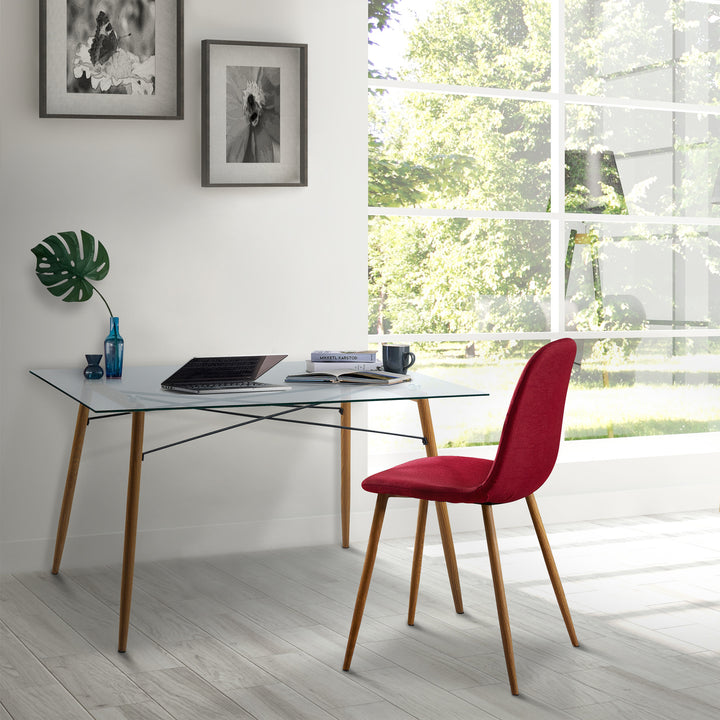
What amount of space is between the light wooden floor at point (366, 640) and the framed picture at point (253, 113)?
143 cm

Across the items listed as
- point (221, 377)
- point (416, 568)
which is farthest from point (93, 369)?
point (416, 568)

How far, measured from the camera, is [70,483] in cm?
374

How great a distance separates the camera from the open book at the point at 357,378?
3168 millimetres

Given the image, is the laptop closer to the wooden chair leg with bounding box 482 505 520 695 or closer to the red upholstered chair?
the red upholstered chair

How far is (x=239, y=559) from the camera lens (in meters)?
3.96

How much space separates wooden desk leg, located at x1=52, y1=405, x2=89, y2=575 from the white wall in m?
0.10

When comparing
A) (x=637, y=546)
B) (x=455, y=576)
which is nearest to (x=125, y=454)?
(x=455, y=576)

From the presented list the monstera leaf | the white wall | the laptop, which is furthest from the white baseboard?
the laptop

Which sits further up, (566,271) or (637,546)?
(566,271)

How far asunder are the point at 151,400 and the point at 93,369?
0.79m

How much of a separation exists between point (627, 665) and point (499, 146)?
238 cm

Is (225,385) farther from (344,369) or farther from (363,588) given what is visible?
(363,588)

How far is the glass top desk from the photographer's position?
2773 mm

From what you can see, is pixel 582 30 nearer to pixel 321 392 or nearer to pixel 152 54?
pixel 152 54
